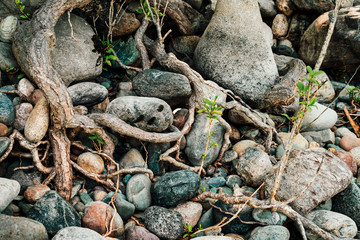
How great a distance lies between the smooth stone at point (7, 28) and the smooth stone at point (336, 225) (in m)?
4.99

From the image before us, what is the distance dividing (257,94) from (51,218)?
3.61 meters

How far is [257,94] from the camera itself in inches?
211

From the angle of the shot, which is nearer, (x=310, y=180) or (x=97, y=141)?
(x=310, y=180)

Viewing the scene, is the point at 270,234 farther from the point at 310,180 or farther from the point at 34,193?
the point at 34,193

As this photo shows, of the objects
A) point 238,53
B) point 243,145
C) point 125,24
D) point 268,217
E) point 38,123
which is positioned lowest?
point 268,217

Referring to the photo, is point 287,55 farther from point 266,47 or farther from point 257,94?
point 257,94

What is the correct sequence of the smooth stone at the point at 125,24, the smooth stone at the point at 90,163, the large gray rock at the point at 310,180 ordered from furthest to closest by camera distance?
the smooth stone at the point at 125,24
the smooth stone at the point at 90,163
the large gray rock at the point at 310,180

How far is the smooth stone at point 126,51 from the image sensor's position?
223 inches

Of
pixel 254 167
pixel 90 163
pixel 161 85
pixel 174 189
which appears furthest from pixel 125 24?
pixel 254 167

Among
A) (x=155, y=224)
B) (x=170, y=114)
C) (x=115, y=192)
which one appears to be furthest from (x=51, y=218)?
(x=170, y=114)

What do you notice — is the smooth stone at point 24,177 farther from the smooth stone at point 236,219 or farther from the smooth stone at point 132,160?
the smooth stone at point 236,219

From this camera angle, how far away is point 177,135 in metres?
4.49

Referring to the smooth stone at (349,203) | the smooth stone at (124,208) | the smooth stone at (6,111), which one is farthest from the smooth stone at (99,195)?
the smooth stone at (349,203)

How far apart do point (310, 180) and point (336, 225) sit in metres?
0.58
